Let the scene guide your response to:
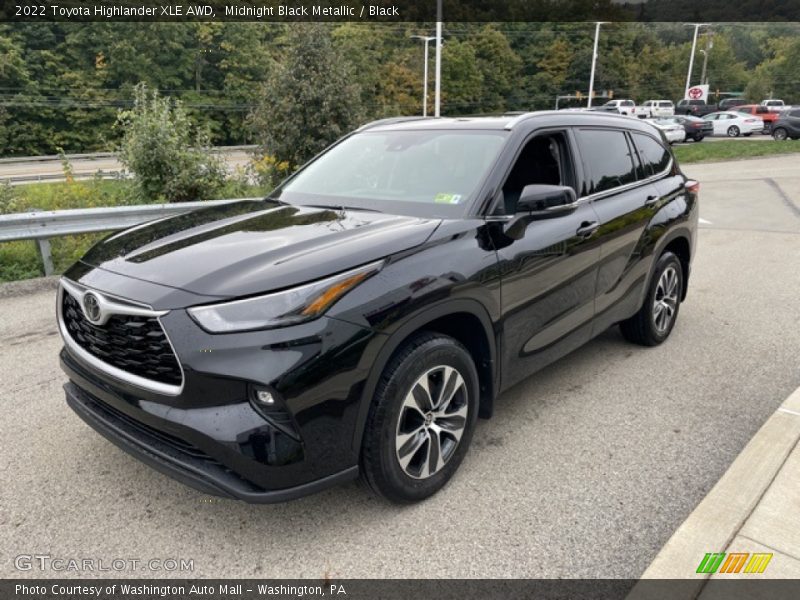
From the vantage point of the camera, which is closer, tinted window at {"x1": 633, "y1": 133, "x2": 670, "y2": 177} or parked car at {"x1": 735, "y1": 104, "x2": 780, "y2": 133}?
tinted window at {"x1": 633, "y1": 133, "x2": 670, "y2": 177}

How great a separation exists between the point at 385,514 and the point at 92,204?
853 cm

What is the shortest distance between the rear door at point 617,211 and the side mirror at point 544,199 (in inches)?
26.5

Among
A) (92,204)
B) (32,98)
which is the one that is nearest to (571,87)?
(32,98)

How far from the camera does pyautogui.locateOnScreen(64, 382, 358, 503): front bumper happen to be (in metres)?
2.39

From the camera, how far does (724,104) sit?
60.0 m

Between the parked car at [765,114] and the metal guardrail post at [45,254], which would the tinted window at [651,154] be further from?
the parked car at [765,114]

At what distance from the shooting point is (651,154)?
4.98 meters

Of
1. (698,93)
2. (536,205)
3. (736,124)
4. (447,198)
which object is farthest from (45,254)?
(698,93)

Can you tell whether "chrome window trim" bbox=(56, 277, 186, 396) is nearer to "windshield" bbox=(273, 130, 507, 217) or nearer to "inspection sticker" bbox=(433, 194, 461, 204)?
"windshield" bbox=(273, 130, 507, 217)

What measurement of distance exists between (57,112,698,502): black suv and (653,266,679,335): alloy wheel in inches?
31.9

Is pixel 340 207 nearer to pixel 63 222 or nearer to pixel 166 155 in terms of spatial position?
pixel 63 222

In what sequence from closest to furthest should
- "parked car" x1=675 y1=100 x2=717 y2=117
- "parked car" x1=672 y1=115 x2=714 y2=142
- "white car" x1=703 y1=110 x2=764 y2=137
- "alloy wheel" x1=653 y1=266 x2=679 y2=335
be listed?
"alloy wheel" x1=653 y1=266 x2=679 y2=335 < "parked car" x1=672 y1=115 x2=714 y2=142 < "white car" x1=703 y1=110 x2=764 y2=137 < "parked car" x1=675 y1=100 x2=717 y2=117

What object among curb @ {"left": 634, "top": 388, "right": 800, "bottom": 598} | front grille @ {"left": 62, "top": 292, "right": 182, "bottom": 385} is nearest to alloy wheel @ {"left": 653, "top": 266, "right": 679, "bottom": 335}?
curb @ {"left": 634, "top": 388, "right": 800, "bottom": 598}

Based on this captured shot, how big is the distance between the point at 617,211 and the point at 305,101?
10.7 meters
